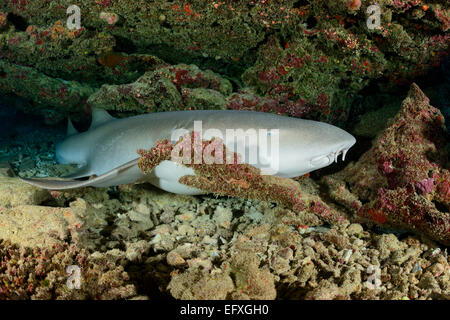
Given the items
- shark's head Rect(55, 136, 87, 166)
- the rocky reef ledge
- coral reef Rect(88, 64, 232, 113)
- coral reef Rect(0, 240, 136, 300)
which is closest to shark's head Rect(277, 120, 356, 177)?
the rocky reef ledge

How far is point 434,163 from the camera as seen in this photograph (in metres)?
2.59

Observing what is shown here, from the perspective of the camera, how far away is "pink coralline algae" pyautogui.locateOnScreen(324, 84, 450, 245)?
2.38m

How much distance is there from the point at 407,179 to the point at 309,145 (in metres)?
1.05

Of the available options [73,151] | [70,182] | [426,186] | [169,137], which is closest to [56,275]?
[70,182]

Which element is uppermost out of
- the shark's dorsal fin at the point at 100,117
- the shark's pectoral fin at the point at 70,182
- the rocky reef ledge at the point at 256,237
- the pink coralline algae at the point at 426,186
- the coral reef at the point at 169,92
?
the coral reef at the point at 169,92

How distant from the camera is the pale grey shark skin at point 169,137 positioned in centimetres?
246

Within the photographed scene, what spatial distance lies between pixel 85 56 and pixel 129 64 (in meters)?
0.85

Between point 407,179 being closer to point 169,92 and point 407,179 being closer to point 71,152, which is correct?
point 169,92

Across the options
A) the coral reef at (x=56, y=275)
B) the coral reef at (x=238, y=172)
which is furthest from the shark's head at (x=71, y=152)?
the coral reef at (x=56, y=275)

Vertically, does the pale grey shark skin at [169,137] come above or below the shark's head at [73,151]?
above

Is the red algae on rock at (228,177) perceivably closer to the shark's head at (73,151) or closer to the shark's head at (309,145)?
the shark's head at (309,145)

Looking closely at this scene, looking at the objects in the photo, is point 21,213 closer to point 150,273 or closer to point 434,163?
point 150,273

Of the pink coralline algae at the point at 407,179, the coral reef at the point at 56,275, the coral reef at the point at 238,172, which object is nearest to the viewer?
the coral reef at the point at 56,275

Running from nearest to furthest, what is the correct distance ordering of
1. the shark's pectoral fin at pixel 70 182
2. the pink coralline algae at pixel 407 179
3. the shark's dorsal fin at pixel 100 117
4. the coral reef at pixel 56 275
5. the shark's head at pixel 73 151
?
1. the coral reef at pixel 56 275
2. the pink coralline algae at pixel 407 179
3. the shark's pectoral fin at pixel 70 182
4. the shark's head at pixel 73 151
5. the shark's dorsal fin at pixel 100 117
